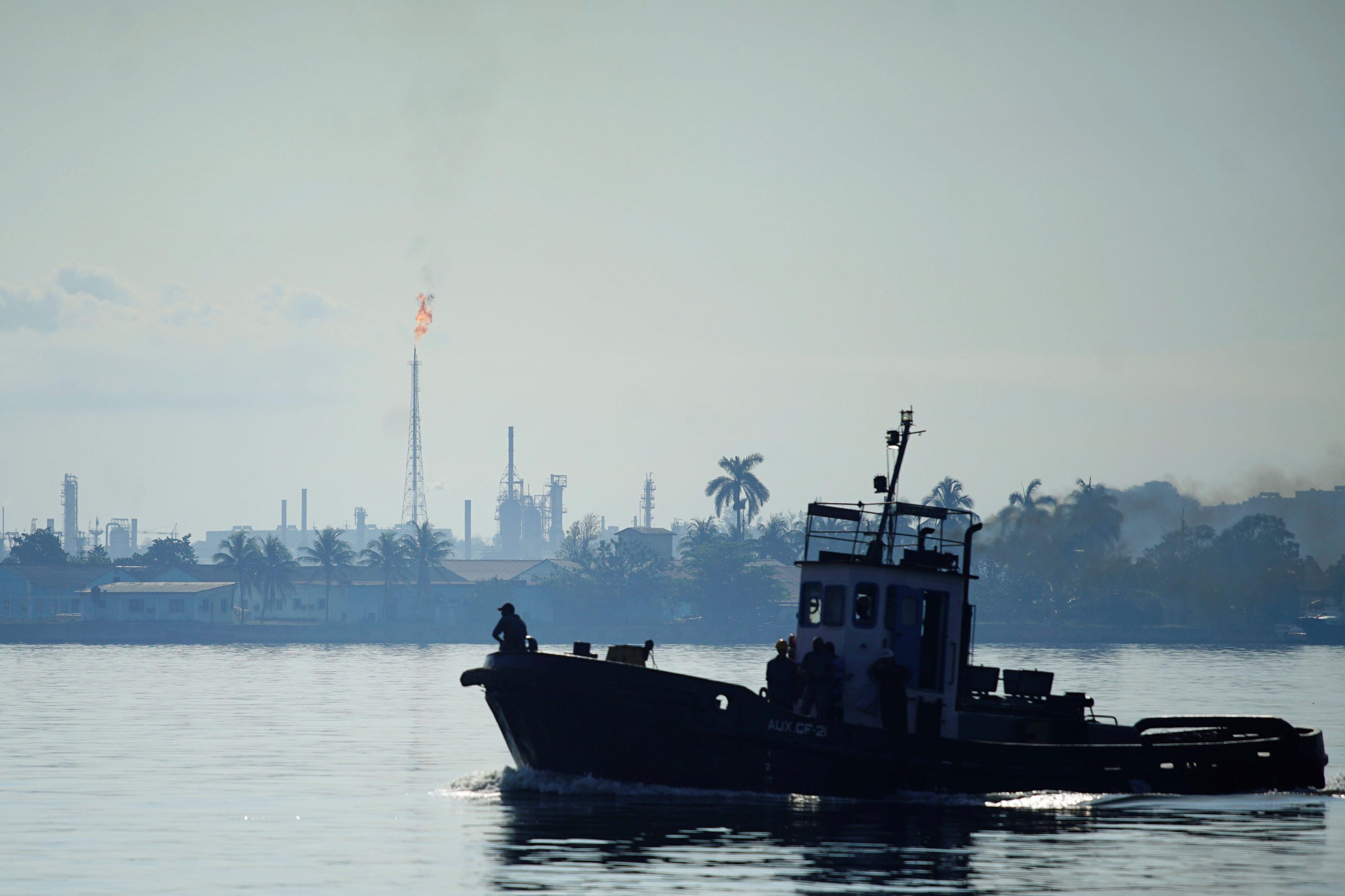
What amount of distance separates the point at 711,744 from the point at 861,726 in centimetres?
242

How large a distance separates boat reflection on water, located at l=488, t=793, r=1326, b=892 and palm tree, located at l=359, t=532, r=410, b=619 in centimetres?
14887

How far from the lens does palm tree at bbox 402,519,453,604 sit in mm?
175375

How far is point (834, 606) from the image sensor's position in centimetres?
2934

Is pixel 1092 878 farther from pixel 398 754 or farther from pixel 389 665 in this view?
pixel 389 665

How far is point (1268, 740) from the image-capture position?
31.9 m

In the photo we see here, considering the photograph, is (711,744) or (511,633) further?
(511,633)

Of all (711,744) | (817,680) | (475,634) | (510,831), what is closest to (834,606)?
(817,680)

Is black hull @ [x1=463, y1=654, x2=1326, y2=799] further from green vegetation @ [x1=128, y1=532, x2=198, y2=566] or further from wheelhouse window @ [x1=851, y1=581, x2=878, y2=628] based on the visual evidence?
green vegetation @ [x1=128, y1=532, x2=198, y2=566]

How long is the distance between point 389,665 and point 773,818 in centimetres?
8528

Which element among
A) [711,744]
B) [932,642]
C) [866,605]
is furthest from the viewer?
[932,642]

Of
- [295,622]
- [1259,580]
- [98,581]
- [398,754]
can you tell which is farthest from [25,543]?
[398,754]

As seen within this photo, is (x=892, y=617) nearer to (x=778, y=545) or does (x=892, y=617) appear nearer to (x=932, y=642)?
(x=932, y=642)

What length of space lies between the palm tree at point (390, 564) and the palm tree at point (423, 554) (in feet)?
2.35

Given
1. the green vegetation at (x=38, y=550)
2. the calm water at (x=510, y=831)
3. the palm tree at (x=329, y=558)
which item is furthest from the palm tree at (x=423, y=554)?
the calm water at (x=510, y=831)
